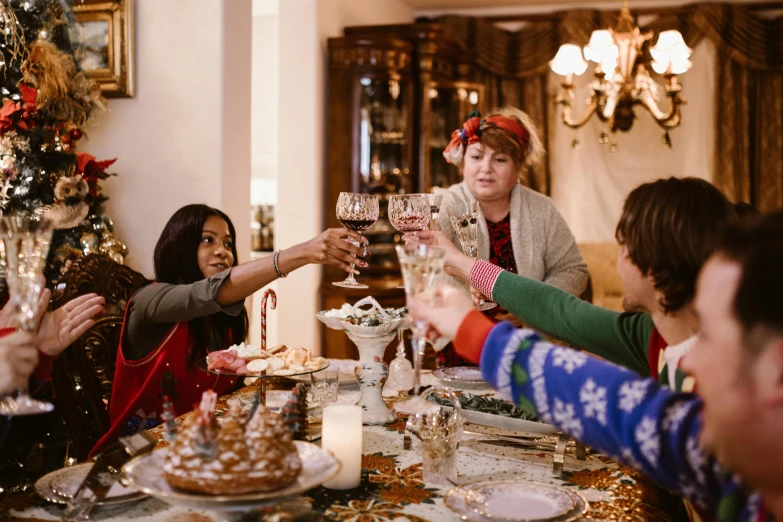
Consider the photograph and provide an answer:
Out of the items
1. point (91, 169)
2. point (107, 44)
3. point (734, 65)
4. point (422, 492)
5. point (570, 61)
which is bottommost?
point (422, 492)

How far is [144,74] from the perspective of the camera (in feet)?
11.3

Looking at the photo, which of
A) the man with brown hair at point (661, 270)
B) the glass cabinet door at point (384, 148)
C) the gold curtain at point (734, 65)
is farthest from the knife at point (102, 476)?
the gold curtain at point (734, 65)

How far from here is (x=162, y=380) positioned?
219 cm

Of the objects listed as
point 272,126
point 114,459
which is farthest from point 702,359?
point 272,126

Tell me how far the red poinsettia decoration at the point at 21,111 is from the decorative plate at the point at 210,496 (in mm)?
2197

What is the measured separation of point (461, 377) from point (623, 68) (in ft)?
9.53

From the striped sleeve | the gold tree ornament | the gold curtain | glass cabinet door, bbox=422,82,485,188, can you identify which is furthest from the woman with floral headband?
the gold curtain

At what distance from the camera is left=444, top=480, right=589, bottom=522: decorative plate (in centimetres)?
122

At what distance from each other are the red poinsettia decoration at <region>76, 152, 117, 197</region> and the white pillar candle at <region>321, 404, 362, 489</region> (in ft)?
7.05

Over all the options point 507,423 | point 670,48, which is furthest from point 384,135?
point 507,423

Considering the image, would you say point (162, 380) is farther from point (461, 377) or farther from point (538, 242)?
point (538, 242)

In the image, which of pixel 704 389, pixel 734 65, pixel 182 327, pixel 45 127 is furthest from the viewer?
pixel 734 65

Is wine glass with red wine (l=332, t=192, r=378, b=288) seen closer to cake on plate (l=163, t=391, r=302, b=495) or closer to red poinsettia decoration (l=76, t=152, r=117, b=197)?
cake on plate (l=163, t=391, r=302, b=495)

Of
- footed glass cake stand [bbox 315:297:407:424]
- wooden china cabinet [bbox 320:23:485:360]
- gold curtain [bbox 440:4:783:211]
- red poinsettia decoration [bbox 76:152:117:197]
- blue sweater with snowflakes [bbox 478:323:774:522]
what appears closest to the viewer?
blue sweater with snowflakes [bbox 478:323:774:522]
